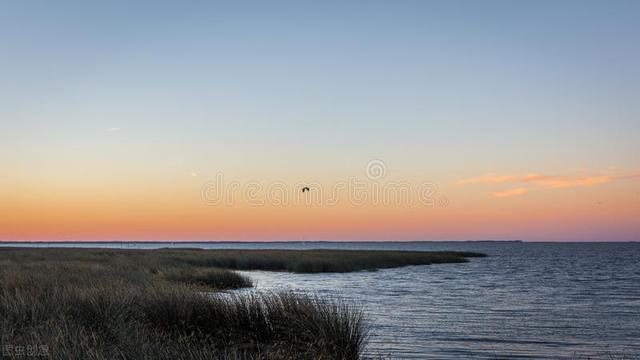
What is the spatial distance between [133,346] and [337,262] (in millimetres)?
52801

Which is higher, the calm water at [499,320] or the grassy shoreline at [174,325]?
the grassy shoreline at [174,325]

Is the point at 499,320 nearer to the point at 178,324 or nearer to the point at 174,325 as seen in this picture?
the point at 178,324

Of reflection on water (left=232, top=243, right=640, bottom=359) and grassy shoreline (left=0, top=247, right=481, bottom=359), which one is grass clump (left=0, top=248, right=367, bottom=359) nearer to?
grassy shoreline (left=0, top=247, right=481, bottom=359)

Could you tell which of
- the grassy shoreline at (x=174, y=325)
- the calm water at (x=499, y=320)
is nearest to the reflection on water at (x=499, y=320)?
the calm water at (x=499, y=320)

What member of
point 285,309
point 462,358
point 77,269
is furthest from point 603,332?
point 77,269

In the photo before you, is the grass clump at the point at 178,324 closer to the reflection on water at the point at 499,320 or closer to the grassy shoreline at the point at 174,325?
the grassy shoreline at the point at 174,325

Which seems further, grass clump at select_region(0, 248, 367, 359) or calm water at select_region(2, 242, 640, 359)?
calm water at select_region(2, 242, 640, 359)

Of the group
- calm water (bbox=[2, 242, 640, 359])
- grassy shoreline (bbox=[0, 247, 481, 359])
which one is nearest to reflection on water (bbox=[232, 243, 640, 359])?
calm water (bbox=[2, 242, 640, 359])

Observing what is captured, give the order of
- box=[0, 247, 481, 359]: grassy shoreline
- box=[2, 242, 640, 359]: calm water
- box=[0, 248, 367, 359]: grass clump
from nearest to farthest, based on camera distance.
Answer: box=[0, 247, 481, 359]: grassy shoreline, box=[0, 248, 367, 359]: grass clump, box=[2, 242, 640, 359]: calm water

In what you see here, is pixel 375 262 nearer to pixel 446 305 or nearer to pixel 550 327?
pixel 446 305

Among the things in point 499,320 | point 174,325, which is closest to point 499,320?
point 499,320

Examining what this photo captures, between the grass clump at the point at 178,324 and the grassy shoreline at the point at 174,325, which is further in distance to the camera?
the grass clump at the point at 178,324

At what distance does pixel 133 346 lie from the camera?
10383 mm

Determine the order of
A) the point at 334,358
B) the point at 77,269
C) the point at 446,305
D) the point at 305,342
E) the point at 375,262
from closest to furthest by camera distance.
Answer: the point at 334,358 < the point at 305,342 < the point at 446,305 < the point at 77,269 < the point at 375,262
